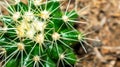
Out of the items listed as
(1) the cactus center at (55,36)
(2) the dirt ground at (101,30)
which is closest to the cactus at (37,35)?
(1) the cactus center at (55,36)

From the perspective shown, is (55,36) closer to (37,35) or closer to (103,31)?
(37,35)

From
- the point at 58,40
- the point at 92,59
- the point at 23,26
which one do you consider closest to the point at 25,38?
the point at 23,26

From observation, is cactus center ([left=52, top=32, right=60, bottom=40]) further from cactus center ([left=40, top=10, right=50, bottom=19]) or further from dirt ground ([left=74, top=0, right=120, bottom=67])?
dirt ground ([left=74, top=0, right=120, bottom=67])

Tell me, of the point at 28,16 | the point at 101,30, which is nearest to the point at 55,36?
the point at 28,16

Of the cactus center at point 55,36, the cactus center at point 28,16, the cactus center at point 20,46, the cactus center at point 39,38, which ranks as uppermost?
the cactus center at point 28,16

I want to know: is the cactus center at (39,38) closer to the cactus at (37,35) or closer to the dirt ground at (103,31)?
the cactus at (37,35)

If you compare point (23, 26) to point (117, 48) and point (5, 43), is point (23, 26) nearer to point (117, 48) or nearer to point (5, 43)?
point (5, 43)
